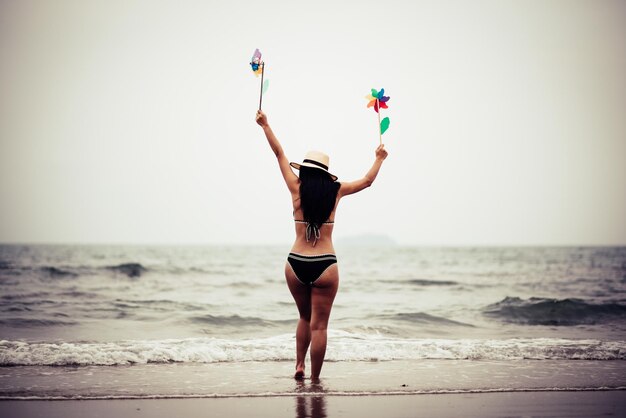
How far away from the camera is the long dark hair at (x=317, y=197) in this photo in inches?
184

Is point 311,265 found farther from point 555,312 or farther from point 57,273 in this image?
point 57,273

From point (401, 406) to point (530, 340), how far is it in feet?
15.6

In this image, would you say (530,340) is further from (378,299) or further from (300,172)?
(378,299)

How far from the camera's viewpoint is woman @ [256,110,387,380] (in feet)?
15.4

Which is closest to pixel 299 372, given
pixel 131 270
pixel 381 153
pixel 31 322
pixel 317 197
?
pixel 317 197

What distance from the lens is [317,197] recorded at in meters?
4.68

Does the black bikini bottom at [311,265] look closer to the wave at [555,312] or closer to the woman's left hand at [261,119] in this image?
the woman's left hand at [261,119]

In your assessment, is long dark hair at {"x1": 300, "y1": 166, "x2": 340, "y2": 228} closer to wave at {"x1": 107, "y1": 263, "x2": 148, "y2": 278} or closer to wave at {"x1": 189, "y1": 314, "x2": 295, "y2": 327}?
wave at {"x1": 189, "y1": 314, "x2": 295, "y2": 327}

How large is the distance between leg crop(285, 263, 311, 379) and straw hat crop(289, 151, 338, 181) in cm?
84

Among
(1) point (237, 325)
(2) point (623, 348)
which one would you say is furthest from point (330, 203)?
(1) point (237, 325)

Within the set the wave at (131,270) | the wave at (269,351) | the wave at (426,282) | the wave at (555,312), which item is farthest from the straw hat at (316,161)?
the wave at (131,270)

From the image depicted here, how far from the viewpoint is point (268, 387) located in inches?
195

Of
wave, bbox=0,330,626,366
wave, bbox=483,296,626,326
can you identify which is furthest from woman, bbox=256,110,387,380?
wave, bbox=483,296,626,326

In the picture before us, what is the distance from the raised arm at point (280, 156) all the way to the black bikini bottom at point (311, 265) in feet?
1.80
